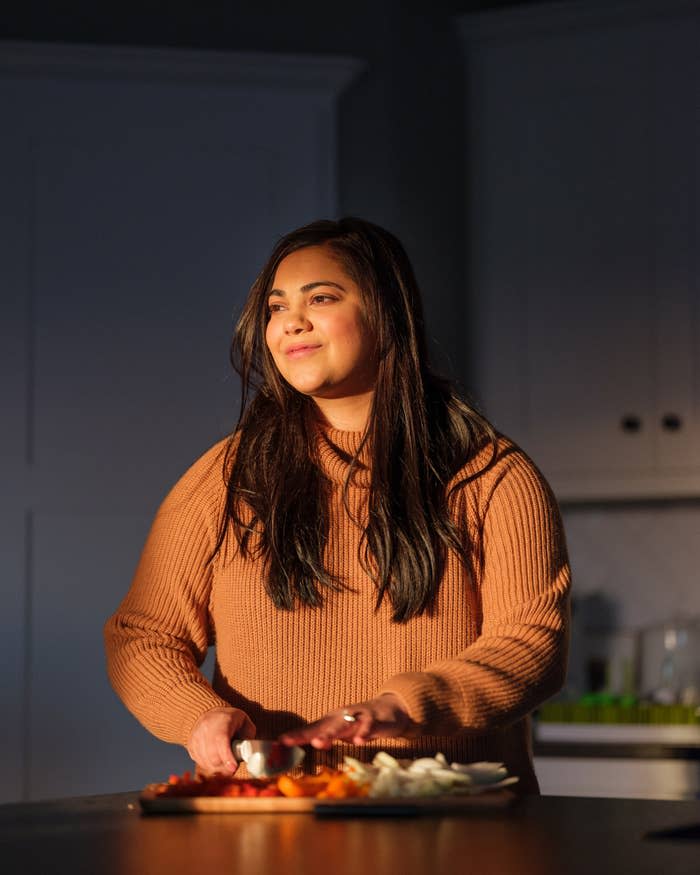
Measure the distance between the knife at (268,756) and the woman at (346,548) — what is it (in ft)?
0.37

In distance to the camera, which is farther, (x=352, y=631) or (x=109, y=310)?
(x=109, y=310)

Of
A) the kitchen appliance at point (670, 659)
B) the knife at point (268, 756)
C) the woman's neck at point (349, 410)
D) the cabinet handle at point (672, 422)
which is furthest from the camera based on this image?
the kitchen appliance at point (670, 659)

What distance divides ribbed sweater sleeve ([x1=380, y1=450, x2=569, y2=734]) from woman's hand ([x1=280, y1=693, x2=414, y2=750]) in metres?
0.03

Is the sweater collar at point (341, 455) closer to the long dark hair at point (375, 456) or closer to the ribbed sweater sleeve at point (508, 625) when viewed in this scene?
the long dark hair at point (375, 456)

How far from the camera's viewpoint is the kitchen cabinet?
3580mm

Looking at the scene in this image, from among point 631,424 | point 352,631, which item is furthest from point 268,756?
point 631,424

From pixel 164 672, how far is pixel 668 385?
2189mm

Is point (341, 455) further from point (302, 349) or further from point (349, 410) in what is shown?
point (302, 349)

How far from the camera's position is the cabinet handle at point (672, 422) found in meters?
3.55

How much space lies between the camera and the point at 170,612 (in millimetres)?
1768

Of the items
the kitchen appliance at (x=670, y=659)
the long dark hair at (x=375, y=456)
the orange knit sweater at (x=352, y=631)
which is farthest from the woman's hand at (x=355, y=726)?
the kitchen appliance at (x=670, y=659)

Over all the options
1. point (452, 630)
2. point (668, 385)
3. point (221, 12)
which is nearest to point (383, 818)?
point (452, 630)

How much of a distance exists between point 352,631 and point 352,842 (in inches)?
21.5

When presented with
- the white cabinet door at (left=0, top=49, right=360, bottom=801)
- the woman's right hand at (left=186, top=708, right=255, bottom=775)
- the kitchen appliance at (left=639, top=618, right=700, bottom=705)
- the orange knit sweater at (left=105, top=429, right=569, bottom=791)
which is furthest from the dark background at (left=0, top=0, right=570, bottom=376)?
the woman's right hand at (left=186, top=708, right=255, bottom=775)
